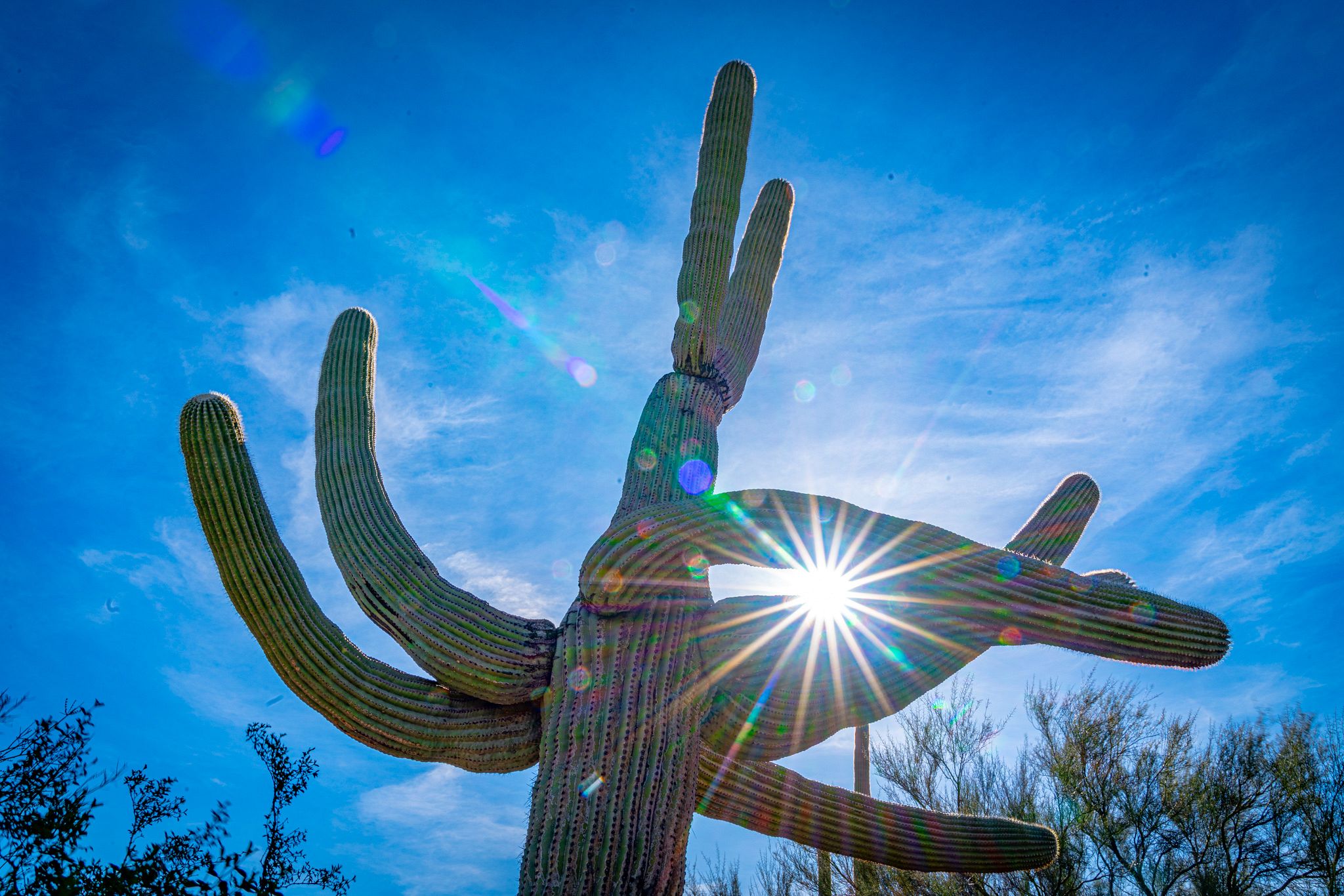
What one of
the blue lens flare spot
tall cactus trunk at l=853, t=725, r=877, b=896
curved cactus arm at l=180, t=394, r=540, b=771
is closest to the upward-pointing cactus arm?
the blue lens flare spot

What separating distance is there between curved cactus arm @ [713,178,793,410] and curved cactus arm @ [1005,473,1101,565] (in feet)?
6.41

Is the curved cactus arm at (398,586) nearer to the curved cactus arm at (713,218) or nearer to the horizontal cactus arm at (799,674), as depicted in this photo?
the horizontal cactus arm at (799,674)

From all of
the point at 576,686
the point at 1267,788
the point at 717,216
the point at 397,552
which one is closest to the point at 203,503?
the point at 397,552

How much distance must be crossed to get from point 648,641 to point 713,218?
3184 mm

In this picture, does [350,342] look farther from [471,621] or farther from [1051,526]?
[1051,526]

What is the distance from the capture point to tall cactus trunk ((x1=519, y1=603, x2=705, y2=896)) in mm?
3289

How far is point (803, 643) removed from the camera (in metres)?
4.05

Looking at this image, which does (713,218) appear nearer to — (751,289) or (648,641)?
(751,289)

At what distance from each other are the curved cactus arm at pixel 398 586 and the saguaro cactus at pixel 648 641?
1 centimetres

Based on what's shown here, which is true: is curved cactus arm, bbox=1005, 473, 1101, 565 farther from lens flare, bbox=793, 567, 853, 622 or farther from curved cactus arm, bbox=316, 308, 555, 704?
curved cactus arm, bbox=316, 308, 555, 704

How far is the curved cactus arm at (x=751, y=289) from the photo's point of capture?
557 cm

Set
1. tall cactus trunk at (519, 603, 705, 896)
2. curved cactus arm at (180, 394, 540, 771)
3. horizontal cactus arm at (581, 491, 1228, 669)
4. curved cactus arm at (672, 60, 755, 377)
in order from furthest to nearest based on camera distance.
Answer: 1. curved cactus arm at (672, 60, 755, 377)
2. curved cactus arm at (180, 394, 540, 771)
3. horizontal cactus arm at (581, 491, 1228, 669)
4. tall cactus trunk at (519, 603, 705, 896)

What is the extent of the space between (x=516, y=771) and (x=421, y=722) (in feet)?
1.69

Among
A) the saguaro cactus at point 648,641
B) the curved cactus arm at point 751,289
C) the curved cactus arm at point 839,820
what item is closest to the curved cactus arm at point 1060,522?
the saguaro cactus at point 648,641
